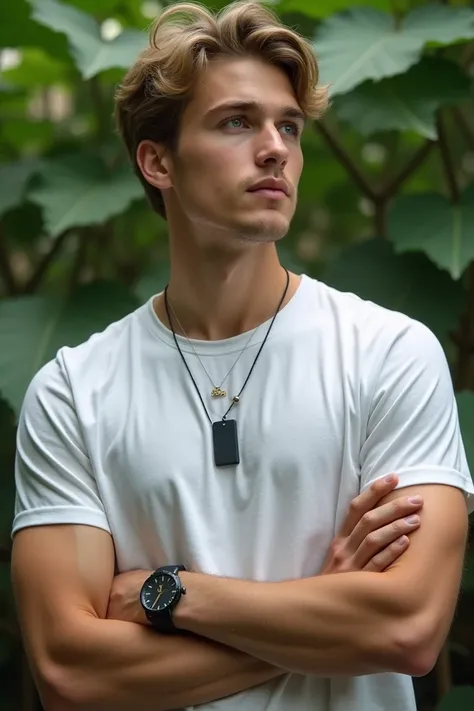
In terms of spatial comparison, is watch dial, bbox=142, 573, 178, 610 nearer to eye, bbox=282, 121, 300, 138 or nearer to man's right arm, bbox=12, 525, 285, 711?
man's right arm, bbox=12, 525, 285, 711

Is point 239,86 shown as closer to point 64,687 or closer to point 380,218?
point 64,687

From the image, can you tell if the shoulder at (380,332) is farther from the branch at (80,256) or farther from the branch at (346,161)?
the branch at (80,256)

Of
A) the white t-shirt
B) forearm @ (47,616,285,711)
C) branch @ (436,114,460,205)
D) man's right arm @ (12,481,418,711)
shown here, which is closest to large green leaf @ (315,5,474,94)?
branch @ (436,114,460,205)

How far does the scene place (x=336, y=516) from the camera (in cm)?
121

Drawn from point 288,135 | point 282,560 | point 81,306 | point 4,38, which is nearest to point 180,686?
point 282,560

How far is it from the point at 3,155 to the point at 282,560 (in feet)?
5.17

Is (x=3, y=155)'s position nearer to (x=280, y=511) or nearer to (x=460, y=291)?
(x=460, y=291)

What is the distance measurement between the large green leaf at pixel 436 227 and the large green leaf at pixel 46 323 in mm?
461

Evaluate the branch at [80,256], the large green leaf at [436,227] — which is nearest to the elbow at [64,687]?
the large green leaf at [436,227]

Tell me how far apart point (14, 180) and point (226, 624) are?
3.75 ft

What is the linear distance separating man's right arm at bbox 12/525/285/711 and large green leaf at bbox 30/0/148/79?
842mm

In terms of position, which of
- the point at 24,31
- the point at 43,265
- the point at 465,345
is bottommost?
the point at 465,345

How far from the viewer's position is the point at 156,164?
134cm

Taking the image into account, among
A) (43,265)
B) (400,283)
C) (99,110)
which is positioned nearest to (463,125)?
(400,283)
